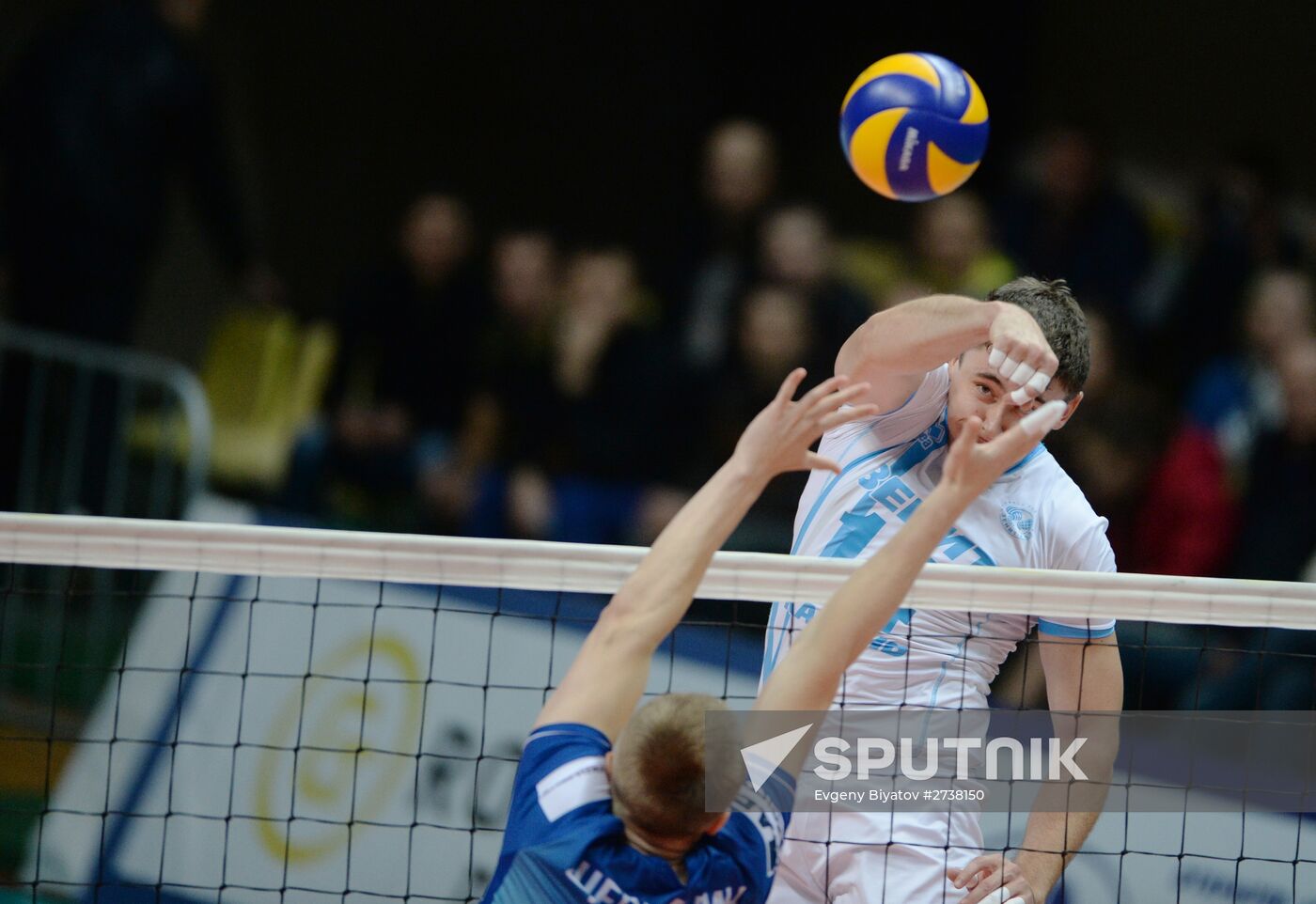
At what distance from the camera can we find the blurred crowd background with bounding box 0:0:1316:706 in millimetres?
7699

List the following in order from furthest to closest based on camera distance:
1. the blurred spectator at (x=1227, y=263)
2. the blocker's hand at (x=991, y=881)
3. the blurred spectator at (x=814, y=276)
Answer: the blurred spectator at (x=1227, y=263)
the blurred spectator at (x=814, y=276)
the blocker's hand at (x=991, y=881)

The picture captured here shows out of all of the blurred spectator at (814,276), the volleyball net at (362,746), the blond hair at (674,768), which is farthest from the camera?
the blurred spectator at (814,276)

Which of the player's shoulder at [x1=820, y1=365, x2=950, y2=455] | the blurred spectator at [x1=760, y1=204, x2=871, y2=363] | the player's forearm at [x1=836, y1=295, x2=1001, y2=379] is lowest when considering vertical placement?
the player's shoulder at [x1=820, y1=365, x2=950, y2=455]

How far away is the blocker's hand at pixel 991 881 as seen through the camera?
3.71 metres

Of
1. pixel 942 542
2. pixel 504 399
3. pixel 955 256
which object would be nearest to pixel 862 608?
pixel 942 542

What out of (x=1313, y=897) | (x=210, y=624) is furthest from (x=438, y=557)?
(x=1313, y=897)

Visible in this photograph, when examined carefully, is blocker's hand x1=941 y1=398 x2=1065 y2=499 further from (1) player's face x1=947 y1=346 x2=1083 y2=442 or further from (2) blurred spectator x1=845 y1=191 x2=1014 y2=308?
(2) blurred spectator x1=845 y1=191 x2=1014 y2=308

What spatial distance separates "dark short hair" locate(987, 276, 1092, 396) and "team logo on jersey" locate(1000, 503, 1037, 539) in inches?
13.4

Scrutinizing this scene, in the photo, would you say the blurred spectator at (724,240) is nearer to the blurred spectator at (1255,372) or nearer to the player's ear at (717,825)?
the blurred spectator at (1255,372)

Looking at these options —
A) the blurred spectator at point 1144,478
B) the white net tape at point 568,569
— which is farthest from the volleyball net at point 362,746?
the white net tape at point 568,569

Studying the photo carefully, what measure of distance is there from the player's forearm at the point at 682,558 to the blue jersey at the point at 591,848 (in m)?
0.25

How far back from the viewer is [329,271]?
38.2ft

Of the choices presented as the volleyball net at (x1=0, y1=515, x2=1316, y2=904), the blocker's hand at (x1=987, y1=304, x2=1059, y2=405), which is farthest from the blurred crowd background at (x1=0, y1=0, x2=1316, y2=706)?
the blocker's hand at (x1=987, y1=304, x2=1059, y2=405)

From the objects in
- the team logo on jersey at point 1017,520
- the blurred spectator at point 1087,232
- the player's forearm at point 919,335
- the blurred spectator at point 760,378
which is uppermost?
the blurred spectator at point 1087,232
